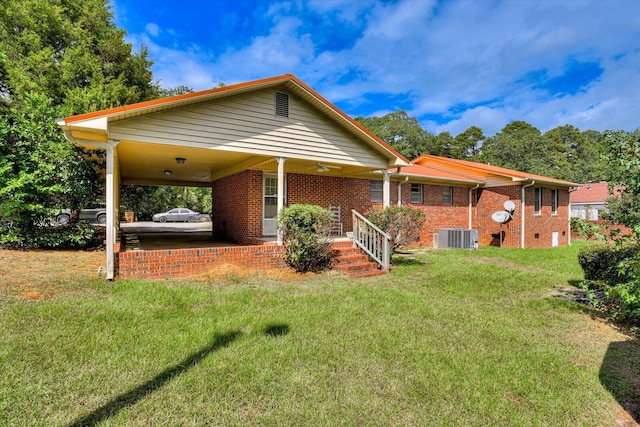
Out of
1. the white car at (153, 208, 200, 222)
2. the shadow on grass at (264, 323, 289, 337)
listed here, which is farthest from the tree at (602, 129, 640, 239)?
the white car at (153, 208, 200, 222)

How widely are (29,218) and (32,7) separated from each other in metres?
13.3

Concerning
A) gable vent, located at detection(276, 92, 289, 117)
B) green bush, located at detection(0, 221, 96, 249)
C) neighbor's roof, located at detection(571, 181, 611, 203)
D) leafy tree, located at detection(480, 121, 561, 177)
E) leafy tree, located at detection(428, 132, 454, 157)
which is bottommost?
green bush, located at detection(0, 221, 96, 249)

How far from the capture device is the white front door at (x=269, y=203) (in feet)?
33.0

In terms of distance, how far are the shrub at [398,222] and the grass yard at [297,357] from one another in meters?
2.87

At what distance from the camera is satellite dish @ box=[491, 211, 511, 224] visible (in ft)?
46.0

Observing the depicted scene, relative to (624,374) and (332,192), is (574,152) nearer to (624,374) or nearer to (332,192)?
(332,192)

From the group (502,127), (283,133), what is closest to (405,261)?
(283,133)

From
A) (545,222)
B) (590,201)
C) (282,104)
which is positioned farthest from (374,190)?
(590,201)

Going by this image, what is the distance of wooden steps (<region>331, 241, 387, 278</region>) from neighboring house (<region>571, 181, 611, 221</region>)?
2852 centimetres

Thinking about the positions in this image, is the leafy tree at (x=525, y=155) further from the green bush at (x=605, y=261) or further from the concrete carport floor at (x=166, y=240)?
the concrete carport floor at (x=166, y=240)

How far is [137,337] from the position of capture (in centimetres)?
376

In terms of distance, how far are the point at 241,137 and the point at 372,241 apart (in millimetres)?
4341

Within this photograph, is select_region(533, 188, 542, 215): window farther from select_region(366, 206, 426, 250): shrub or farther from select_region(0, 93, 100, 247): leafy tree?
select_region(0, 93, 100, 247): leafy tree

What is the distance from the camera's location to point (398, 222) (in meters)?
8.88
